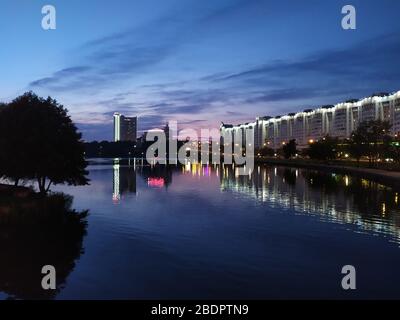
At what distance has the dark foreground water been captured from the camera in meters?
20.3

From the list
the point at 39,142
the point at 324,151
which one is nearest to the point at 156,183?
the point at 39,142

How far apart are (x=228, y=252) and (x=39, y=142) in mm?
23361

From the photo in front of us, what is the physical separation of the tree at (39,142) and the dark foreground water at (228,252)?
18.9ft

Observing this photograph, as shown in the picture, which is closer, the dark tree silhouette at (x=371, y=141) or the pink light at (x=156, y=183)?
the pink light at (x=156, y=183)

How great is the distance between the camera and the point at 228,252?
1061 inches

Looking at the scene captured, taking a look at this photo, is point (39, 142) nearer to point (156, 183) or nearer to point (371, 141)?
point (156, 183)

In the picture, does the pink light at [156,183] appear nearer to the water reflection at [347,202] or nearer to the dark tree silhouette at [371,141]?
the water reflection at [347,202]

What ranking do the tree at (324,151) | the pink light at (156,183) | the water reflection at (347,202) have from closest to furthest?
the water reflection at (347,202)
the pink light at (156,183)
the tree at (324,151)

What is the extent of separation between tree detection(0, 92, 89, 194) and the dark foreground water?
577 centimetres

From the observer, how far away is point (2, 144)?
41438 millimetres

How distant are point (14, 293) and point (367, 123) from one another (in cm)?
11750

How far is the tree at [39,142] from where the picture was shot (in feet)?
136

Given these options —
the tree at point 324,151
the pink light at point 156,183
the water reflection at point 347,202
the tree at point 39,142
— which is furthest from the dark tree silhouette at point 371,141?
the tree at point 39,142
